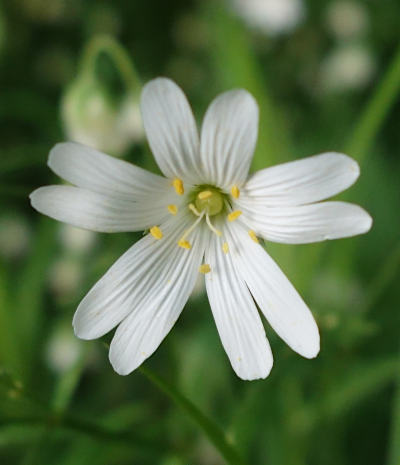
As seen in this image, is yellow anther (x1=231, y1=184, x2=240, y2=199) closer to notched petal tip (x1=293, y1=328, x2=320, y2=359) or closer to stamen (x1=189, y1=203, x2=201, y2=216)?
stamen (x1=189, y1=203, x2=201, y2=216)

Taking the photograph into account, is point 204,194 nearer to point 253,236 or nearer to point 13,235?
point 253,236

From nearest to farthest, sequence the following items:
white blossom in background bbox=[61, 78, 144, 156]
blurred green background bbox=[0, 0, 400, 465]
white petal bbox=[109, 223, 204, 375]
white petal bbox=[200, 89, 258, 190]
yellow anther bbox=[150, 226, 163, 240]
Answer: white petal bbox=[200, 89, 258, 190]
white petal bbox=[109, 223, 204, 375]
yellow anther bbox=[150, 226, 163, 240]
blurred green background bbox=[0, 0, 400, 465]
white blossom in background bbox=[61, 78, 144, 156]

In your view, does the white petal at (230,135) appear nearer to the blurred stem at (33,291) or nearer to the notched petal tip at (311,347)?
the notched petal tip at (311,347)

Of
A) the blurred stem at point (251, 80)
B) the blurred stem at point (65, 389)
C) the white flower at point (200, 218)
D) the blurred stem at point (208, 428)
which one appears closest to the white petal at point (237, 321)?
the white flower at point (200, 218)

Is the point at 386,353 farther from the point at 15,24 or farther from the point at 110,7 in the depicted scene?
the point at 15,24

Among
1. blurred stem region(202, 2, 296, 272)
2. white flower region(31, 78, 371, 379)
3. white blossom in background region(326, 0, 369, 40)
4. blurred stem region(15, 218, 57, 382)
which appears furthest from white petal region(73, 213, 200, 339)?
white blossom in background region(326, 0, 369, 40)

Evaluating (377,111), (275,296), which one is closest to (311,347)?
(275,296)

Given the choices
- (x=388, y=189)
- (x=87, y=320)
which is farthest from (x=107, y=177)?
(x=388, y=189)
